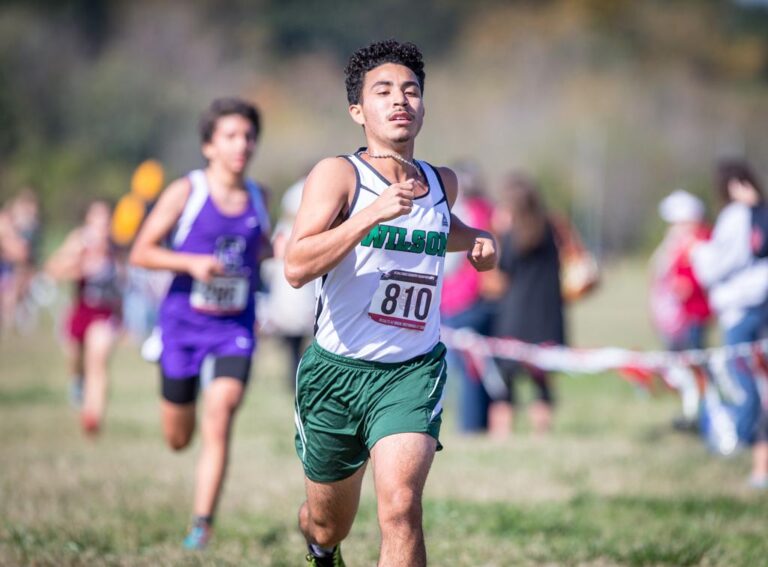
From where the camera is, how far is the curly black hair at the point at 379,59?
180 inches

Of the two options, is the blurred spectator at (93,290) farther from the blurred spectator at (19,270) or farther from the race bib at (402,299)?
the blurred spectator at (19,270)

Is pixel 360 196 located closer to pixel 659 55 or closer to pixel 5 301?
pixel 5 301

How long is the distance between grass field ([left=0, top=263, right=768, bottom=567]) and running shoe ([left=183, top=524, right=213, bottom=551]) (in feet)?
0.32

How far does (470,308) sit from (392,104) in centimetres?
721

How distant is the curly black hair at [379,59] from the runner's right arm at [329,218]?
0.39m

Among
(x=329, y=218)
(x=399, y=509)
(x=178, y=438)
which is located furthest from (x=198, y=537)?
(x=329, y=218)

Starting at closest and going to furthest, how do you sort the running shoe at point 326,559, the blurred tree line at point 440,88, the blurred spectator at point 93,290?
the running shoe at point 326,559
the blurred spectator at point 93,290
the blurred tree line at point 440,88

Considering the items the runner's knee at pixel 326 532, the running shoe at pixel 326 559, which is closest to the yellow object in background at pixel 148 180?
the running shoe at pixel 326 559

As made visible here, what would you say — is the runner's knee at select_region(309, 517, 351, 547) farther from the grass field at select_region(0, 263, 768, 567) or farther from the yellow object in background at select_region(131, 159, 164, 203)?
the yellow object in background at select_region(131, 159, 164, 203)

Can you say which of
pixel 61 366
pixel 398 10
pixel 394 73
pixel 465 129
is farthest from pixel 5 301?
pixel 398 10

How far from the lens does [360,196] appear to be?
441cm

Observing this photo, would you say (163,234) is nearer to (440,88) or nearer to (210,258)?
(210,258)

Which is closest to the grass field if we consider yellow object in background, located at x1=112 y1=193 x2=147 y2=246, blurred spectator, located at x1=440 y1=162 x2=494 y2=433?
blurred spectator, located at x1=440 y1=162 x2=494 y2=433

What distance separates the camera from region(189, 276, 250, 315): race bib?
671cm
